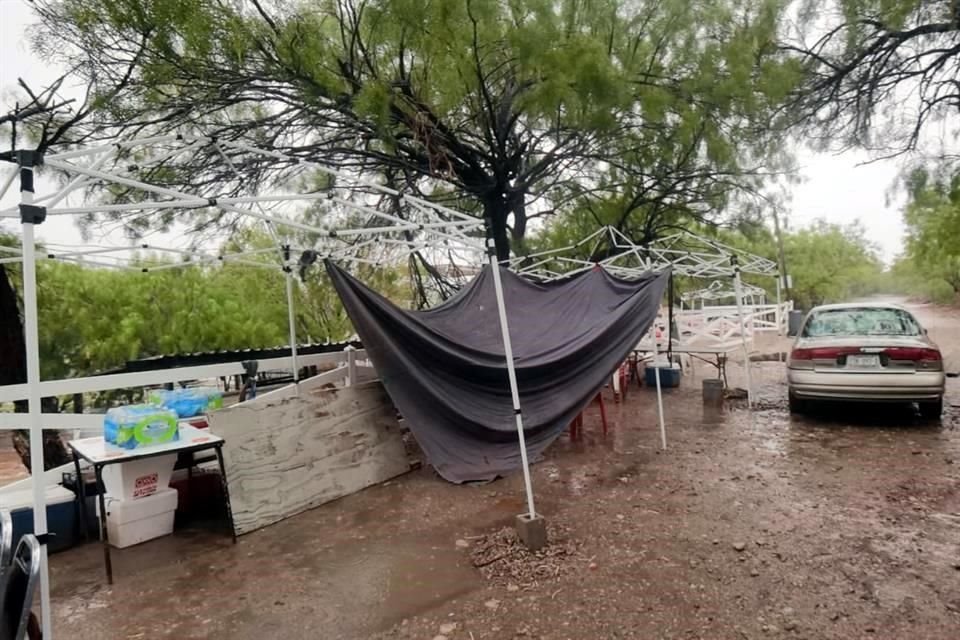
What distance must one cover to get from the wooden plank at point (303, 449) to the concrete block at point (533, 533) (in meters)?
1.94

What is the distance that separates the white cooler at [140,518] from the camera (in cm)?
376

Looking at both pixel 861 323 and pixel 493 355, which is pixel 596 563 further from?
pixel 861 323

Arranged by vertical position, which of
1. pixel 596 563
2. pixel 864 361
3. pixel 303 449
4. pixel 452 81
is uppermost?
pixel 452 81

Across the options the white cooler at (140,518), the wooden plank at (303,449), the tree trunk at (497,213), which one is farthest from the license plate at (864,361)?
the white cooler at (140,518)

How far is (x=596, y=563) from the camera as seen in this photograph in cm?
319

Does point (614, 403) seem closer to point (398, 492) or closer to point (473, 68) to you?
point (398, 492)

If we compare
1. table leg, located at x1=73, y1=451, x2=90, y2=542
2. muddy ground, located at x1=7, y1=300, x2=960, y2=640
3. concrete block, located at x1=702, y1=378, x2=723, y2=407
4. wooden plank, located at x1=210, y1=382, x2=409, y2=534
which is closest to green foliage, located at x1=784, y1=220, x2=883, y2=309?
concrete block, located at x1=702, y1=378, x2=723, y2=407

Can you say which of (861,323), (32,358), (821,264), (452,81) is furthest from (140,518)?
(821,264)

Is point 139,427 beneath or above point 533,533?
above

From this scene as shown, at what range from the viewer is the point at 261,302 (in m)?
13.4

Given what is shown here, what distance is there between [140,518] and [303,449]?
48.0 inches

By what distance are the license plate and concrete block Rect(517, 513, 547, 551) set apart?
443cm

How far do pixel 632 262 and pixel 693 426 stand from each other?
4514 mm

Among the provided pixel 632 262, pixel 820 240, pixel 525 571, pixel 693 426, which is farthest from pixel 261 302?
pixel 820 240
